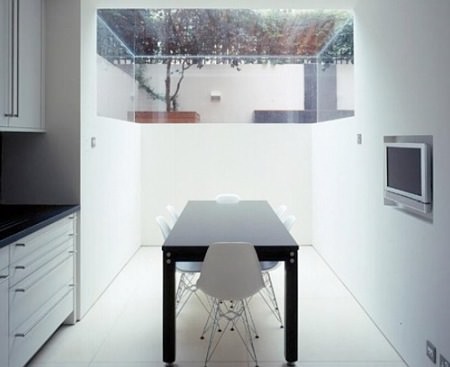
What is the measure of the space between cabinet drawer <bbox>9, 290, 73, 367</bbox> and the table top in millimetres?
972

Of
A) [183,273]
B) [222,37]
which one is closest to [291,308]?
[183,273]

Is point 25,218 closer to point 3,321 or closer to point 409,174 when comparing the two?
point 3,321

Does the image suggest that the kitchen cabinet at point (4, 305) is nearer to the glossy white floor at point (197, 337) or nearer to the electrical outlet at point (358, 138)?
the glossy white floor at point (197, 337)

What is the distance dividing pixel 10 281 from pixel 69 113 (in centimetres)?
166

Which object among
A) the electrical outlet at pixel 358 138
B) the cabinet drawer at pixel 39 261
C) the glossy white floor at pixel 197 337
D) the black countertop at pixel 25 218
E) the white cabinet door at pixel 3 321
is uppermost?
the electrical outlet at pixel 358 138

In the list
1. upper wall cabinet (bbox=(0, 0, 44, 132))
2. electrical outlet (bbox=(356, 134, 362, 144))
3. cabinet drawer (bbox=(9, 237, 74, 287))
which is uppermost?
upper wall cabinet (bbox=(0, 0, 44, 132))

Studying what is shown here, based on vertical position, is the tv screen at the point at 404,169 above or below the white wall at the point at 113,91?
below

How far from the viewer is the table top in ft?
9.91

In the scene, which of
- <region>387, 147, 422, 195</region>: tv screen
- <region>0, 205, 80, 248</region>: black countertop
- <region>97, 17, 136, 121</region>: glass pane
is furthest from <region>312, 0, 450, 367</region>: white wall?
<region>97, 17, 136, 121</region>: glass pane

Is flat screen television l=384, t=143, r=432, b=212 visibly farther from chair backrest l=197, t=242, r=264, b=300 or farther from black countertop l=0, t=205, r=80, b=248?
black countertop l=0, t=205, r=80, b=248

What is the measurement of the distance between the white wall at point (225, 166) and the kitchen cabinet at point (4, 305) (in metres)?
4.37

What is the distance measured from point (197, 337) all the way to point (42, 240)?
1.38 meters

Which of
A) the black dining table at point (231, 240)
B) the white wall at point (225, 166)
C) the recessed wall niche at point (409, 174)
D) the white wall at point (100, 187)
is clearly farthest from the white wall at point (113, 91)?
the recessed wall niche at point (409, 174)

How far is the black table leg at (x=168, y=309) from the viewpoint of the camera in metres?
2.89
